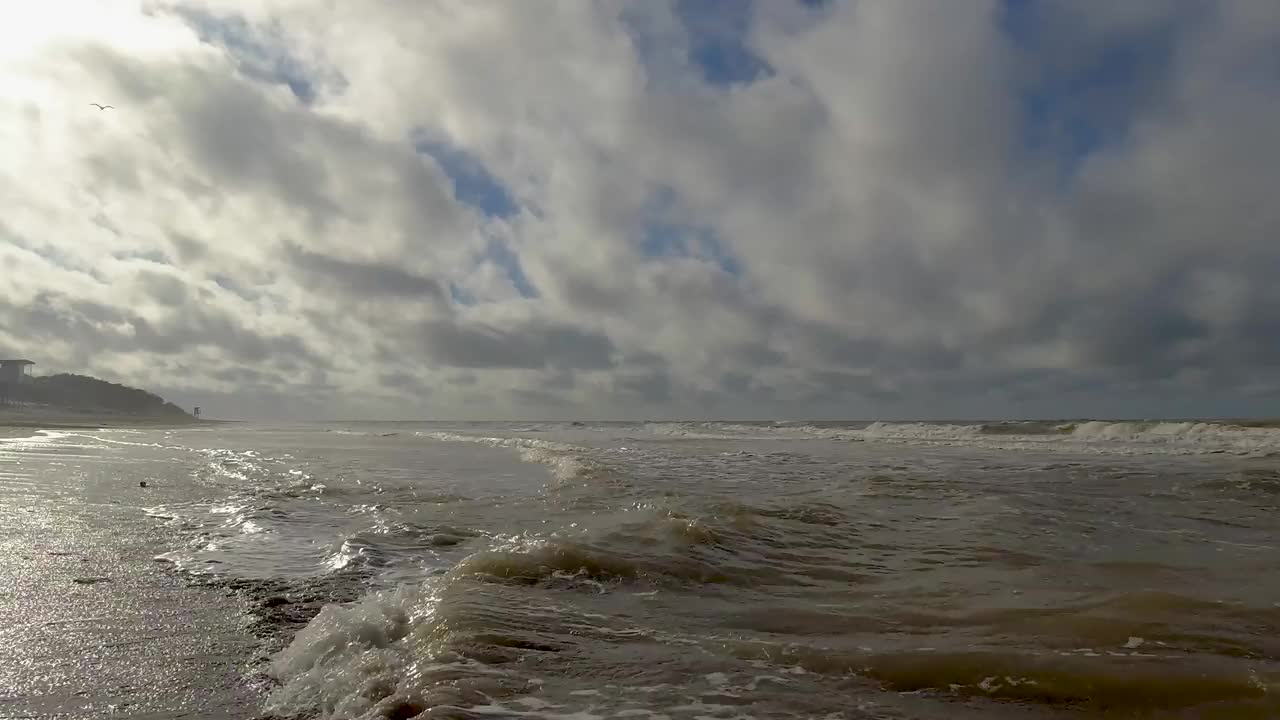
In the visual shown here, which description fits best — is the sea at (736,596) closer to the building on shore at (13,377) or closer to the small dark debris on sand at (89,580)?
the small dark debris on sand at (89,580)

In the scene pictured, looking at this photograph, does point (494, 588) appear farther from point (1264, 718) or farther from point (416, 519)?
point (1264, 718)

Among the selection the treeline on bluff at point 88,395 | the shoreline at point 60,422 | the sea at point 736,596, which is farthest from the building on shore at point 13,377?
the sea at point 736,596

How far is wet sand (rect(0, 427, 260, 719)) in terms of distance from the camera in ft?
9.95

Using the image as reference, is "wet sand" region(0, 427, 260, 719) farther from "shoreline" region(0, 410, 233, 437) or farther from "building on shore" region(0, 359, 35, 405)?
"building on shore" region(0, 359, 35, 405)

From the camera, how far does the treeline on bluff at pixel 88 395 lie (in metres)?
78.9

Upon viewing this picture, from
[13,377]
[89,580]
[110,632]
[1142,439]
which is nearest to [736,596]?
[110,632]

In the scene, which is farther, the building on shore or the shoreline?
the building on shore

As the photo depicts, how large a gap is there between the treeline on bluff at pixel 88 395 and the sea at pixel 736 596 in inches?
3418

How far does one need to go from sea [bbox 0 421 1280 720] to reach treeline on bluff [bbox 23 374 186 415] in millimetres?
86819

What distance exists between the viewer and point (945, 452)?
22688 mm

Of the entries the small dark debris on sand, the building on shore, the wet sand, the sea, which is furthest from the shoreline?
the small dark debris on sand

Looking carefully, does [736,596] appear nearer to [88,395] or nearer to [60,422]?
[60,422]

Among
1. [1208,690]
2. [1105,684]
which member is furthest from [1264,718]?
[1105,684]

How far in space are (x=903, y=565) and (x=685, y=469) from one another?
982cm
